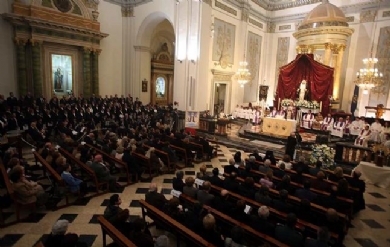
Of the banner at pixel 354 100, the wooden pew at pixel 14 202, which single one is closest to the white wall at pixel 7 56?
the wooden pew at pixel 14 202

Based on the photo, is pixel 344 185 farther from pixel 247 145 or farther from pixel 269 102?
pixel 269 102

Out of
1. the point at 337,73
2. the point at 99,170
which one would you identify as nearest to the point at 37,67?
the point at 99,170

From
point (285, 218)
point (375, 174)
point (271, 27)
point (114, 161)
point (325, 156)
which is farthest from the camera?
point (271, 27)

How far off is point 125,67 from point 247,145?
35.0ft

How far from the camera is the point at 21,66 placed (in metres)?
12.4

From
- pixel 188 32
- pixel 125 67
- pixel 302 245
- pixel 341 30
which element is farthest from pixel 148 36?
pixel 302 245

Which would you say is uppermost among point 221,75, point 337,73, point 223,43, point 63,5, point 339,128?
point 63,5

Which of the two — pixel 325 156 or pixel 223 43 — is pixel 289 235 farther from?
pixel 223 43

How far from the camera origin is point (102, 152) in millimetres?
6801

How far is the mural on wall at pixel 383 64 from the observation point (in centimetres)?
1379

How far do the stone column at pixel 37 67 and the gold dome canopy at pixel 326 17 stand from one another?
15.0 m

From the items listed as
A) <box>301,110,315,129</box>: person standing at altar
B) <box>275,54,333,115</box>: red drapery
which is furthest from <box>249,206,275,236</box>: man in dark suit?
<box>275,54,333,115</box>: red drapery

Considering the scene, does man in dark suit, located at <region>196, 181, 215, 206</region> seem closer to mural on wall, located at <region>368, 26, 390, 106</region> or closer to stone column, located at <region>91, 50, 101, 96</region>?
stone column, located at <region>91, 50, 101, 96</region>

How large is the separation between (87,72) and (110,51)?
7.94 ft
